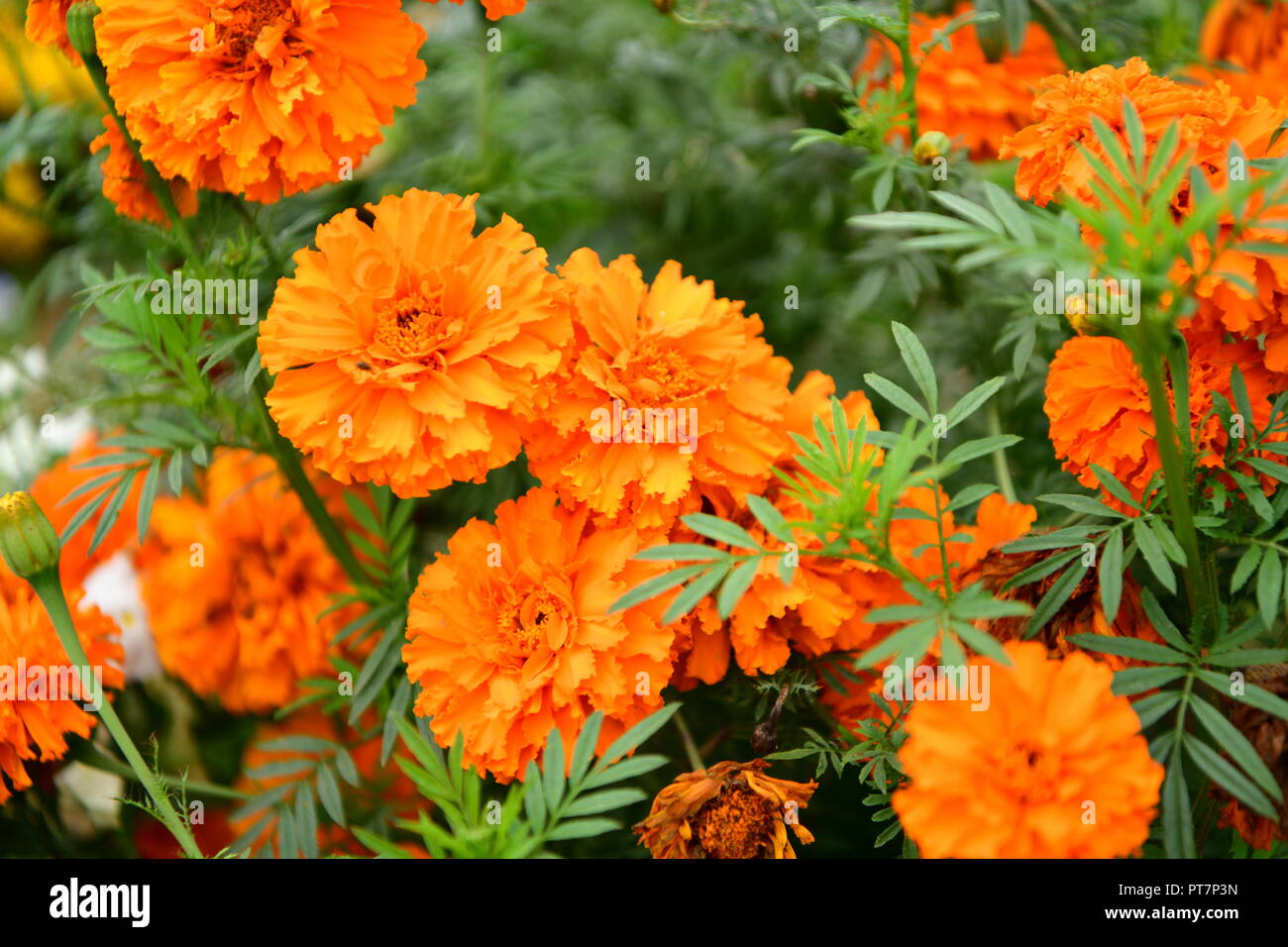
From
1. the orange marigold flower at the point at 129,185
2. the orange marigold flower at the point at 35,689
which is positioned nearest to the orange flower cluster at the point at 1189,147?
the orange marigold flower at the point at 129,185

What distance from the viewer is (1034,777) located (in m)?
0.65

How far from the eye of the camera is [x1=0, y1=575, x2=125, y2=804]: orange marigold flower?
2.93 feet

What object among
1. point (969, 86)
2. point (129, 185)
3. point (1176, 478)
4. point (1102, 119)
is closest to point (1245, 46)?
point (969, 86)

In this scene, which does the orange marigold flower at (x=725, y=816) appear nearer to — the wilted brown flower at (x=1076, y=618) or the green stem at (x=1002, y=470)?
the wilted brown flower at (x=1076, y=618)

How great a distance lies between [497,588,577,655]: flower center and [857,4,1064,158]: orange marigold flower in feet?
2.21

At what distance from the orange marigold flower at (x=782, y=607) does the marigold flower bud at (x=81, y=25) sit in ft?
1.93

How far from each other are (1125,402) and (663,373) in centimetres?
34

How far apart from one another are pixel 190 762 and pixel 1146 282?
1.07m

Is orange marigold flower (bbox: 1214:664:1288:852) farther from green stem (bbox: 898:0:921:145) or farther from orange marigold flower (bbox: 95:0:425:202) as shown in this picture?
orange marigold flower (bbox: 95:0:425:202)

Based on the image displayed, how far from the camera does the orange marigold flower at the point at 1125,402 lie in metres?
0.82

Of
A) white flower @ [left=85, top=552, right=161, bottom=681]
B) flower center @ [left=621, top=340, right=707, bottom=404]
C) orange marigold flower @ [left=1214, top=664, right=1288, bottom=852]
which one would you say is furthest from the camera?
white flower @ [left=85, top=552, right=161, bottom=681]

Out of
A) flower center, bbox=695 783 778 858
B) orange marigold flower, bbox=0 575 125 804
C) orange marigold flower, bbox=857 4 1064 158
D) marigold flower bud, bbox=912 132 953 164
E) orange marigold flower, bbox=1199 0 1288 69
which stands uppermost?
orange marigold flower, bbox=1199 0 1288 69

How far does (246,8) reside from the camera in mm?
866

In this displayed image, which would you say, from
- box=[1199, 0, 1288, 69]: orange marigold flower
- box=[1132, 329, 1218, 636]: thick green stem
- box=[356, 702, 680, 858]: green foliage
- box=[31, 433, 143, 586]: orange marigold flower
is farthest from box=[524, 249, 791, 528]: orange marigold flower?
box=[1199, 0, 1288, 69]: orange marigold flower
